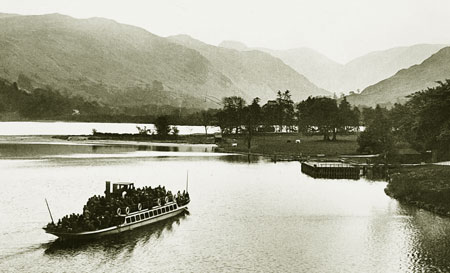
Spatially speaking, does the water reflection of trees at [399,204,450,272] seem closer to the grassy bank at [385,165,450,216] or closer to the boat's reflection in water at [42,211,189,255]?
the grassy bank at [385,165,450,216]

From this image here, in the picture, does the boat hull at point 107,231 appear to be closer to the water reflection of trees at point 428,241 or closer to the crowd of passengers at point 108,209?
the crowd of passengers at point 108,209

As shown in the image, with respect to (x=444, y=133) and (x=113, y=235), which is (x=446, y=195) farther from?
(x=113, y=235)

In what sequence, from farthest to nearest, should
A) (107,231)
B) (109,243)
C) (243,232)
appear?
(243,232) < (107,231) < (109,243)

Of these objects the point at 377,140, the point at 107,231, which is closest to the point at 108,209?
the point at 107,231

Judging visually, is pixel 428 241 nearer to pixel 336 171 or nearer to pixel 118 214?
pixel 118 214

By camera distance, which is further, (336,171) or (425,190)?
(336,171)

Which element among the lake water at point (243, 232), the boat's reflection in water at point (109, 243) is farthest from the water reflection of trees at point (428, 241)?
the boat's reflection in water at point (109, 243)

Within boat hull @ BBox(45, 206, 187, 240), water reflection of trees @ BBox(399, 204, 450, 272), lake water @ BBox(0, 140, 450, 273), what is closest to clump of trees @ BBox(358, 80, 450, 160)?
lake water @ BBox(0, 140, 450, 273)
